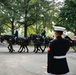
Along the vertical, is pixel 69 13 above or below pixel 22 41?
above

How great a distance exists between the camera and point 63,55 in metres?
6.66

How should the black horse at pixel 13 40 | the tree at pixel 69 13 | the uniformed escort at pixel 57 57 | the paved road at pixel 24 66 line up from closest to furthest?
the uniformed escort at pixel 57 57
the paved road at pixel 24 66
the black horse at pixel 13 40
the tree at pixel 69 13

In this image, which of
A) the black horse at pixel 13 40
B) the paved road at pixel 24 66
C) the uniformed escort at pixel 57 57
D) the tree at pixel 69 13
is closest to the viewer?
the uniformed escort at pixel 57 57

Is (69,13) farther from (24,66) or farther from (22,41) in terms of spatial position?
(24,66)

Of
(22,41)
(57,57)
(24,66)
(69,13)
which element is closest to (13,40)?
(22,41)

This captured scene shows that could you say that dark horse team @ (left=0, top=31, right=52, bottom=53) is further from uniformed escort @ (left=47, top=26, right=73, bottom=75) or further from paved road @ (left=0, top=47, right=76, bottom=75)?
uniformed escort @ (left=47, top=26, right=73, bottom=75)

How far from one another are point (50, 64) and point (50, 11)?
56.9 meters

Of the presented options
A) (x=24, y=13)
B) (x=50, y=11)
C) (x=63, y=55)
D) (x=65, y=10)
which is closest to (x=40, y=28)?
(x=50, y=11)

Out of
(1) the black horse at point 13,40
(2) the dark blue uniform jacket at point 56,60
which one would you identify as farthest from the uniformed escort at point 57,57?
(1) the black horse at point 13,40

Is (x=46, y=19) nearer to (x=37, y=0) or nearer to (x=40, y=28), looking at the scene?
(x=37, y=0)

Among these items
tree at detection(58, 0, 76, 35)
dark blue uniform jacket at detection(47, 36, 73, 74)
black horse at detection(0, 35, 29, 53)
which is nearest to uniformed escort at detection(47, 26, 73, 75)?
dark blue uniform jacket at detection(47, 36, 73, 74)

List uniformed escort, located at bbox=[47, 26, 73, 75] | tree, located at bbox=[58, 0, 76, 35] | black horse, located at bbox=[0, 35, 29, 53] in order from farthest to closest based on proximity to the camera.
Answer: tree, located at bbox=[58, 0, 76, 35]
black horse, located at bbox=[0, 35, 29, 53]
uniformed escort, located at bbox=[47, 26, 73, 75]

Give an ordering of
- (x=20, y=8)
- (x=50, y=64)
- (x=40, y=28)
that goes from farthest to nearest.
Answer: (x=40, y=28) < (x=20, y=8) < (x=50, y=64)

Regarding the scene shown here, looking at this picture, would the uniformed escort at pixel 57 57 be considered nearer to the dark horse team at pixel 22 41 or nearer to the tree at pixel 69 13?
the dark horse team at pixel 22 41
